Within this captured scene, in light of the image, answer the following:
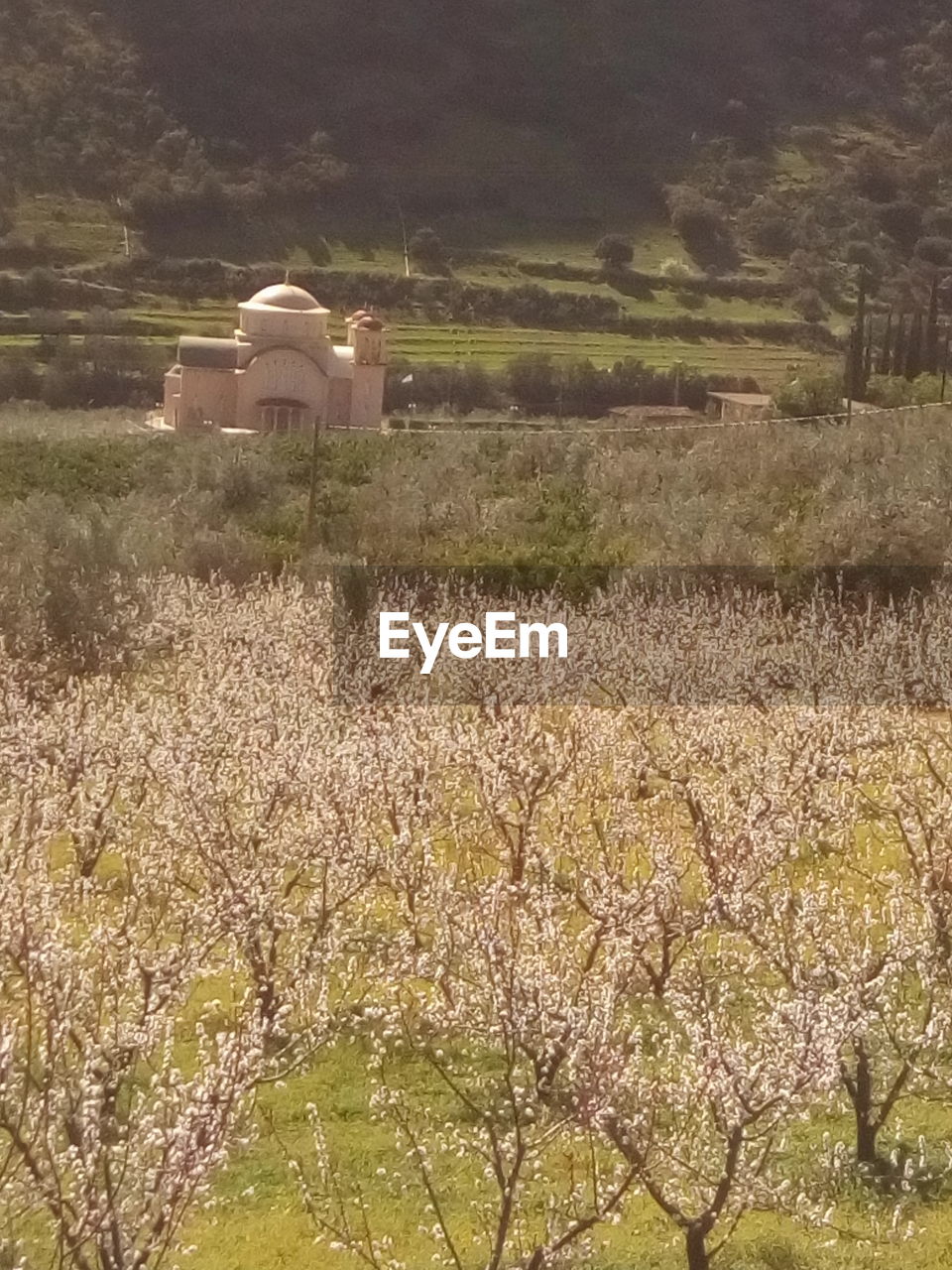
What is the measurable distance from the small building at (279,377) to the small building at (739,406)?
854 cm

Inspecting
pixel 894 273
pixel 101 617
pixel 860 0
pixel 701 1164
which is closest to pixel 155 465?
pixel 101 617

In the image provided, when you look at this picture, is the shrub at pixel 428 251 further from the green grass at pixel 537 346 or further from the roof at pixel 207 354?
the roof at pixel 207 354

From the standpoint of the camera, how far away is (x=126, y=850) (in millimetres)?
7609

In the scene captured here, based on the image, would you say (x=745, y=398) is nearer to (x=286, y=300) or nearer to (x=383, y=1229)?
(x=286, y=300)

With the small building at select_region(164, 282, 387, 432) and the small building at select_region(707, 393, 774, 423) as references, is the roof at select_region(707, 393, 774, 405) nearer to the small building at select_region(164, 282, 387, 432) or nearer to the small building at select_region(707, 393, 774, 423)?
the small building at select_region(707, 393, 774, 423)

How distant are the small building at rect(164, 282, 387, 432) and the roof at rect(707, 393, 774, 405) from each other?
29.1 ft

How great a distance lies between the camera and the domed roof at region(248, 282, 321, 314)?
3919 centimetres

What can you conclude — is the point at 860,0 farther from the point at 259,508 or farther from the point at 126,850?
the point at 126,850

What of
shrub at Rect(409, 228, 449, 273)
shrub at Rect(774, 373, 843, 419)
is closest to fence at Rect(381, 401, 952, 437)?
shrub at Rect(774, 373, 843, 419)

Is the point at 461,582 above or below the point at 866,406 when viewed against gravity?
below

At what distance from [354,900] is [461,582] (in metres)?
9.36

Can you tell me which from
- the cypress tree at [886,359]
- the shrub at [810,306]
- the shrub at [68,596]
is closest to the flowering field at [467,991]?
the shrub at [68,596]

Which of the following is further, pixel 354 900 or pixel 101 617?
pixel 101 617

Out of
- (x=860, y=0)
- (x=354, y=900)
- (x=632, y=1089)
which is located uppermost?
(x=860, y=0)
